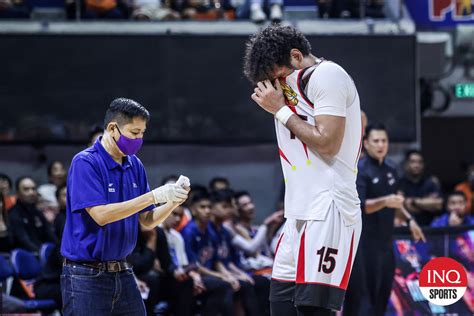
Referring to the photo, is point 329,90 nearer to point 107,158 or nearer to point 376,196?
point 107,158

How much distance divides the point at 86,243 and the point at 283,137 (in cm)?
133

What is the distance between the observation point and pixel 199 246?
10.9m

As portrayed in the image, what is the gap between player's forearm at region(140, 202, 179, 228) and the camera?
18.8 feet

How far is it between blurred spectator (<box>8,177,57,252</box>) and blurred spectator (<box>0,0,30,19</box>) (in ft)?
10.2

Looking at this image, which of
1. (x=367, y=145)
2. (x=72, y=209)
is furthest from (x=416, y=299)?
(x=72, y=209)

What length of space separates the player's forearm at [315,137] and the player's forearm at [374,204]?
11.1 feet

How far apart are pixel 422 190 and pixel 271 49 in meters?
8.12

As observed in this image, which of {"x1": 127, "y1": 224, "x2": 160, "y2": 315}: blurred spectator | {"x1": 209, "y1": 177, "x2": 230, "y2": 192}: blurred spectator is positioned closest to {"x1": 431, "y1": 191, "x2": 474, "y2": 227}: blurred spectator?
{"x1": 209, "y1": 177, "x2": 230, "y2": 192}: blurred spectator

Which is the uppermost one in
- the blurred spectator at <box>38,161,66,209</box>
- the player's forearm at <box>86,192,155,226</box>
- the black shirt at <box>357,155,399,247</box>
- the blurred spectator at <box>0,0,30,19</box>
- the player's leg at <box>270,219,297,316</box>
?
the blurred spectator at <box>0,0,30,19</box>

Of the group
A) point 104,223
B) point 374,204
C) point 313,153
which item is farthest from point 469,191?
point 104,223

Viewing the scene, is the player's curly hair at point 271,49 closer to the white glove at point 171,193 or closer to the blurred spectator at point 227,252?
the white glove at point 171,193

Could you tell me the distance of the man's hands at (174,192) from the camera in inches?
209

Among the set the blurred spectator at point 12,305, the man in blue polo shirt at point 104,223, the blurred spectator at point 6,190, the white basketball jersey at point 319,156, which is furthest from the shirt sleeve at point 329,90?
the blurred spectator at point 6,190

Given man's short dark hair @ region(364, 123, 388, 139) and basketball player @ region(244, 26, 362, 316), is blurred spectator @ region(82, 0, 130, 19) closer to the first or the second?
man's short dark hair @ region(364, 123, 388, 139)
